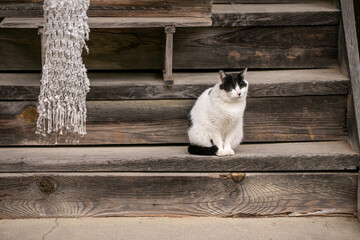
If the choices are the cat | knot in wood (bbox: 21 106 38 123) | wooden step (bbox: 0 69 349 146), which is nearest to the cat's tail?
the cat

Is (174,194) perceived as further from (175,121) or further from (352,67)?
(352,67)

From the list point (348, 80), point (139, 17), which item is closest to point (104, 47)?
point (139, 17)

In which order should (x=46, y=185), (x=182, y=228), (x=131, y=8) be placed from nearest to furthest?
(x=182, y=228) → (x=46, y=185) → (x=131, y=8)

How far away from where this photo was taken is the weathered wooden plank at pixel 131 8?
2963mm

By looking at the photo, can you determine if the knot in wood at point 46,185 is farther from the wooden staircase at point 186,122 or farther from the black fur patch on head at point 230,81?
the black fur patch on head at point 230,81

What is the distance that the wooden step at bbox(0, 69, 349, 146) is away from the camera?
3109mm

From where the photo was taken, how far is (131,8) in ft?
9.87

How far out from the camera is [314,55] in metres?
3.44

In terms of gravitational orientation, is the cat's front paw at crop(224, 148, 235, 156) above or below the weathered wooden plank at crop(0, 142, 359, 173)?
above

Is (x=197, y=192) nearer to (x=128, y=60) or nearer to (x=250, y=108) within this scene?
(x=250, y=108)

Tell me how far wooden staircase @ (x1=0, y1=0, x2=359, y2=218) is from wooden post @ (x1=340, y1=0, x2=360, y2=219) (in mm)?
63

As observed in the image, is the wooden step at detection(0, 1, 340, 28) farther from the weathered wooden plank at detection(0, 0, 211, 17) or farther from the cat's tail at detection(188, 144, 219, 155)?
the cat's tail at detection(188, 144, 219, 155)

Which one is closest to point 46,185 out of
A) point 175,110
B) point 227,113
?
point 175,110

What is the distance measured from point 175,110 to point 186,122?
0.36ft
